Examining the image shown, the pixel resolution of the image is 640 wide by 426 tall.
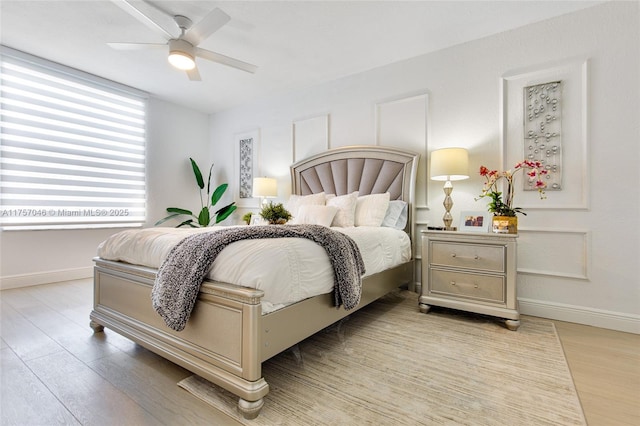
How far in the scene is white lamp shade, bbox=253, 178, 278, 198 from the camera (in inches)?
169

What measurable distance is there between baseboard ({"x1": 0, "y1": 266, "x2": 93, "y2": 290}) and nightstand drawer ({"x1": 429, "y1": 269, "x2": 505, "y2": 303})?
432 centimetres

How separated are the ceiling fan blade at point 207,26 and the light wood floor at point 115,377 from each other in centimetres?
241

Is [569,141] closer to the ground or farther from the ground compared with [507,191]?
farther from the ground

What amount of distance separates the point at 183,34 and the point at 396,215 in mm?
2566

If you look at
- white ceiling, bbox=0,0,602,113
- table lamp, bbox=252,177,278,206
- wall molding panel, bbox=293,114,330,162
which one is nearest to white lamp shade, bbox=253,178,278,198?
table lamp, bbox=252,177,278,206

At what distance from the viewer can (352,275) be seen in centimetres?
191

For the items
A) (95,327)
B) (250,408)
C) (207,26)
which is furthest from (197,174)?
(250,408)

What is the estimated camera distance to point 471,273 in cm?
253

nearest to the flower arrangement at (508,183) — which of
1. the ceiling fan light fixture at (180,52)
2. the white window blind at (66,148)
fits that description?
the ceiling fan light fixture at (180,52)

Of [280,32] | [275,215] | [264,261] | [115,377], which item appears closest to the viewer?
[264,261]

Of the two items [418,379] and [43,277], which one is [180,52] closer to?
[418,379]

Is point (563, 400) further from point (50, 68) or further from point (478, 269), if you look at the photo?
point (50, 68)

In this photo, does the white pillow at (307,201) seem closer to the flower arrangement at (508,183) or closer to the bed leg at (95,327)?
the flower arrangement at (508,183)

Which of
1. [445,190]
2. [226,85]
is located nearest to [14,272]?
[226,85]
